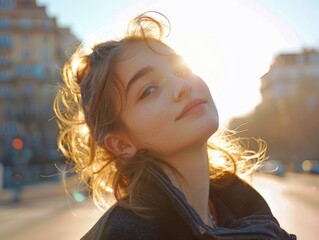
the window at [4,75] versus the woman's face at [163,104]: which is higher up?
the woman's face at [163,104]

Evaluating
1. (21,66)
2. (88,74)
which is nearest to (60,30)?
(21,66)

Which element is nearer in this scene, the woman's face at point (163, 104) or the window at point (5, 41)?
the woman's face at point (163, 104)

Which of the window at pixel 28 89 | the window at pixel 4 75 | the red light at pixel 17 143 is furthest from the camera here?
the window at pixel 4 75

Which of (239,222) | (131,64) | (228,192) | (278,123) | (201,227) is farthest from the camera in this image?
(278,123)

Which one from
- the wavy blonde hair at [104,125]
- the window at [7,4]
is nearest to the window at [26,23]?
the window at [7,4]

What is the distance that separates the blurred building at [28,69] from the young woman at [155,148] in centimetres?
6515

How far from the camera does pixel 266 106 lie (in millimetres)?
73062

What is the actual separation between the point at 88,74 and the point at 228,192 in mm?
702

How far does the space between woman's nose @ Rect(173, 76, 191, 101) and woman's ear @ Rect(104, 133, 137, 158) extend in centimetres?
26

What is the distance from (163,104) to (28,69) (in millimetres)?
73842

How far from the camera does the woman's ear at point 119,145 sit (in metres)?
1.93

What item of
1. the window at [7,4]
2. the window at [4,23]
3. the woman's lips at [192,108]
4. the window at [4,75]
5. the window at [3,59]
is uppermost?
the woman's lips at [192,108]

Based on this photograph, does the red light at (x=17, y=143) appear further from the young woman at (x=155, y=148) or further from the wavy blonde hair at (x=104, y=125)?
the young woman at (x=155, y=148)

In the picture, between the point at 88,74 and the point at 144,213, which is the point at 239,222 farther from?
the point at 88,74
